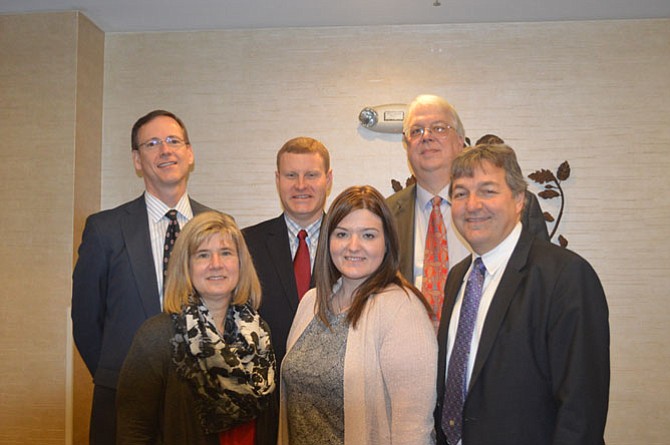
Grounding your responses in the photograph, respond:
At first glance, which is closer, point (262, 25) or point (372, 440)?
point (372, 440)

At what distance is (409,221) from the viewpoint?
9.25 ft

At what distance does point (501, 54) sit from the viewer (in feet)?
13.5

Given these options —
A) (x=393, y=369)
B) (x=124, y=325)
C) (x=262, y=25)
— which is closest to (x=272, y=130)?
(x=262, y=25)

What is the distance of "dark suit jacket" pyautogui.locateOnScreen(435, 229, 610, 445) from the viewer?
5.75 ft

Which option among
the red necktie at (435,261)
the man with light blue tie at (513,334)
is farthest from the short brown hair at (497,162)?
the red necktie at (435,261)

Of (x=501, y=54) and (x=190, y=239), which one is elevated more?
(x=501, y=54)

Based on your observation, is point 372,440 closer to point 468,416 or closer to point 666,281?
point 468,416

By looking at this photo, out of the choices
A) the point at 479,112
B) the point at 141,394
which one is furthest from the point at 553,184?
the point at 141,394

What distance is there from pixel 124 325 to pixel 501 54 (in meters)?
2.88

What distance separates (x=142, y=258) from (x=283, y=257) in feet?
2.00

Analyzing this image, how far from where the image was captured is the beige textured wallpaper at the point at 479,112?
13.2 ft

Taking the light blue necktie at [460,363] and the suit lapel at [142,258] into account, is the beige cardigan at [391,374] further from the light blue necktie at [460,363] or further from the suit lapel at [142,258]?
the suit lapel at [142,258]

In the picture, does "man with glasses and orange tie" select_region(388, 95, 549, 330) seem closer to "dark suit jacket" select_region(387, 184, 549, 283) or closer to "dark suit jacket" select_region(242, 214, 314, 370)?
"dark suit jacket" select_region(387, 184, 549, 283)

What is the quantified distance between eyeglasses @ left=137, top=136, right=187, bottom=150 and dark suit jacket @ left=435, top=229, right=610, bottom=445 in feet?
5.25
